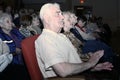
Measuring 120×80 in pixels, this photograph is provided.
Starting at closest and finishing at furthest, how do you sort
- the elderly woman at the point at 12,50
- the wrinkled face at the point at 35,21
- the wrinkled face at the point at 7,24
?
the elderly woman at the point at 12,50, the wrinkled face at the point at 7,24, the wrinkled face at the point at 35,21

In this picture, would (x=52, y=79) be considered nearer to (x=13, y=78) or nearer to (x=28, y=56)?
(x=28, y=56)

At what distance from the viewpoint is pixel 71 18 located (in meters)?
5.40

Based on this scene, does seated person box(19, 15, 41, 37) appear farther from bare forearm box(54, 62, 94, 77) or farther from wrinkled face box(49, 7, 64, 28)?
bare forearm box(54, 62, 94, 77)

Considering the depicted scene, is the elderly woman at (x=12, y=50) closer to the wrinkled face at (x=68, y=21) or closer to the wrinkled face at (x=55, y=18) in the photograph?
the wrinkled face at (x=68, y=21)

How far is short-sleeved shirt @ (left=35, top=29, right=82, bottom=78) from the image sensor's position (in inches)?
118

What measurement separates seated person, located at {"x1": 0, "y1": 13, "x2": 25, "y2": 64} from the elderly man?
5.93 feet

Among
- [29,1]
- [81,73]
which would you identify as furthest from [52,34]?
[29,1]

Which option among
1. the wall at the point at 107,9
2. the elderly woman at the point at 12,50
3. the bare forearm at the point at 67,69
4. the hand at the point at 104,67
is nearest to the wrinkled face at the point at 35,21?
the elderly woman at the point at 12,50

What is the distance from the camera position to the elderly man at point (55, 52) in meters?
2.98

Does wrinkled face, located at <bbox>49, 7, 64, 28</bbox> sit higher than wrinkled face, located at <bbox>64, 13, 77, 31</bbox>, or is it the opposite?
wrinkled face, located at <bbox>49, 7, 64, 28</bbox>

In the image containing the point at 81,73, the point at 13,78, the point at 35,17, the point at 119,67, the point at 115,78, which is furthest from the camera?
the point at 35,17

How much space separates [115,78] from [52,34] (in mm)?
828

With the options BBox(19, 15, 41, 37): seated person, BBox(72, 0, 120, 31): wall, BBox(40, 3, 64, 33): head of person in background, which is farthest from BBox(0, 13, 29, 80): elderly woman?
BBox(72, 0, 120, 31): wall

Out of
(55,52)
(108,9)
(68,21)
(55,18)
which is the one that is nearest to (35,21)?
(68,21)
